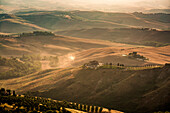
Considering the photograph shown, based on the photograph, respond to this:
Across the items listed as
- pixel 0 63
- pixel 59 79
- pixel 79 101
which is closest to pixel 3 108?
pixel 79 101

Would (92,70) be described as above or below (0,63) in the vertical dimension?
above

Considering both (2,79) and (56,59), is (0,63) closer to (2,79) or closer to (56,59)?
(2,79)

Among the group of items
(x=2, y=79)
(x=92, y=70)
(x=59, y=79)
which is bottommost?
(x=2, y=79)

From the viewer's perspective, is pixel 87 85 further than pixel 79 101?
Yes

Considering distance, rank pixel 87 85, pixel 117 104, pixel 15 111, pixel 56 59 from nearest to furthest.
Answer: pixel 15 111, pixel 117 104, pixel 87 85, pixel 56 59

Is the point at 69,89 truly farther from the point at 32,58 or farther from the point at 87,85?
the point at 32,58

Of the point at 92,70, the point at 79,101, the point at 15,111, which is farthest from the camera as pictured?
the point at 92,70
